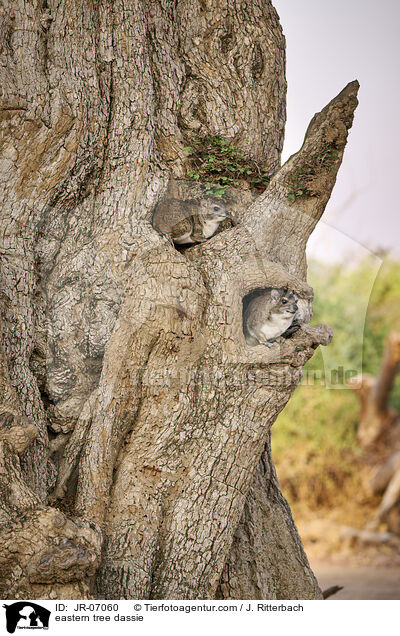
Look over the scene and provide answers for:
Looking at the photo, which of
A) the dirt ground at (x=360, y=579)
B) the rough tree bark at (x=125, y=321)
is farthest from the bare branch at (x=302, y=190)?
the dirt ground at (x=360, y=579)

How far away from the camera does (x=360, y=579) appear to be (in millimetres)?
5578

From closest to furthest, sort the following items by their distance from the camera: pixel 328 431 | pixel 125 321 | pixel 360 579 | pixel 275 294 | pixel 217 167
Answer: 1. pixel 125 321
2. pixel 275 294
3. pixel 217 167
4. pixel 360 579
5. pixel 328 431

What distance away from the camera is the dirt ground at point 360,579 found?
4.70 metres

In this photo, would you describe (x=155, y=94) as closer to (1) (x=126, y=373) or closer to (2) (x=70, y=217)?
(2) (x=70, y=217)

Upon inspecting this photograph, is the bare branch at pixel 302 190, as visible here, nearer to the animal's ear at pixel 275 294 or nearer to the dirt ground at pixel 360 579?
the animal's ear at pixel 275 294

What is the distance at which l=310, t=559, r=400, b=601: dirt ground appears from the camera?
Result: 470cm

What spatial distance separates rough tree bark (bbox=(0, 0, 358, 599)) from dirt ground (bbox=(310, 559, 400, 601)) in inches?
87.4

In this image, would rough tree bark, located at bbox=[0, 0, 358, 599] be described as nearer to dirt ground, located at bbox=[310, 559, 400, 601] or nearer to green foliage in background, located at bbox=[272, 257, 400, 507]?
dirt ground, located at bbox=[310, 559, 400, 601]

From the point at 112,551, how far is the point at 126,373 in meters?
0.70
